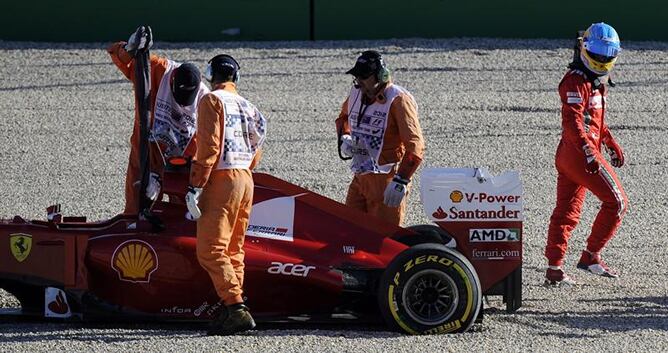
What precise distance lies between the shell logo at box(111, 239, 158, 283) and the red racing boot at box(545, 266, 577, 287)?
2.81 meters

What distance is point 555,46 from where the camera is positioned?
1869 cm

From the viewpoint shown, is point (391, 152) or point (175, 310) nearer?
point (175, 310)

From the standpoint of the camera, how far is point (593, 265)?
370 inches

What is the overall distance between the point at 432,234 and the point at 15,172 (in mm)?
5949

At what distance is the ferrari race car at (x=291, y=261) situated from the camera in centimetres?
782

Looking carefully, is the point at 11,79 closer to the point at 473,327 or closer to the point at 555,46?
the point at 555,46

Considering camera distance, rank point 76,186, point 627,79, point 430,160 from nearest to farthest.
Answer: point 76,186, point 430,160, point 627,79

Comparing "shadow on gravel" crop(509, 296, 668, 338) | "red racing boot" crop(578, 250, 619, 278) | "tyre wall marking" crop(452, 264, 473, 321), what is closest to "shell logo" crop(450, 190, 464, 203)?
"tyre wall marking" crop(452, 264, 473, 321)

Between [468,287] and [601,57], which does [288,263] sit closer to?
[468,287]

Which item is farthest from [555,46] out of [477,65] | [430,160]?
[430,160]

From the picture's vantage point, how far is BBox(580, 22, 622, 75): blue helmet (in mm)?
9016

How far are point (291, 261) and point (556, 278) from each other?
7.13ft

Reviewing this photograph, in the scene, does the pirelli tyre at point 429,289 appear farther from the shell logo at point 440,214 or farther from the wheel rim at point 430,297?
the shell logo at point 440,214

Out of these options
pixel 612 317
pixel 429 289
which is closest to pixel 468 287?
pixel 429 289
